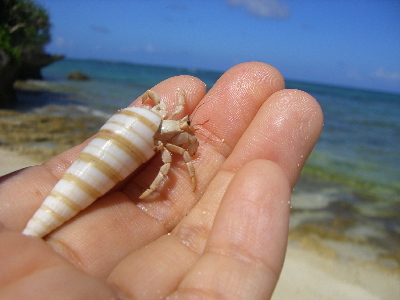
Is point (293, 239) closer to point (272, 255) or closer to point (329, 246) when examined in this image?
point (329, 246)

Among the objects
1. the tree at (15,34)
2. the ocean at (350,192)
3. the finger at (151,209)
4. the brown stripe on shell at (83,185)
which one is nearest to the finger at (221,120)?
the finger at (151,209)

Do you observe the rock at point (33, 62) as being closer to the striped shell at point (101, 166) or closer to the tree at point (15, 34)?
the tree at point (15, 34)

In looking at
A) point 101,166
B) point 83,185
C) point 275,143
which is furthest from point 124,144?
point 275,143

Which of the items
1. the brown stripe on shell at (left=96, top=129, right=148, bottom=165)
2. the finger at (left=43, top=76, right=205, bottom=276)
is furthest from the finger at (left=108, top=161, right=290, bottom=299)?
the brown stripe on shell at (left=96, top=129, right=148, bottom=165)

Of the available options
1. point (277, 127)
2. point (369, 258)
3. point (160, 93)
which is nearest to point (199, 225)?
point (277, 127)

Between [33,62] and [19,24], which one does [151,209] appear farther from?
[33,62]

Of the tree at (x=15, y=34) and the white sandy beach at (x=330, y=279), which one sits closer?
the white sandy beach at (x=330, y=279)

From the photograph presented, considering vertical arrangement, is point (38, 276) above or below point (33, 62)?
above
